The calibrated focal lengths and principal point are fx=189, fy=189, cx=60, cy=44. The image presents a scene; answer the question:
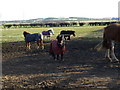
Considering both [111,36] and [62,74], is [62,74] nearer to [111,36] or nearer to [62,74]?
[62,74]

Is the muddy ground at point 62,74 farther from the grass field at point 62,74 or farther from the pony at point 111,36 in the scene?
the pony at point 111,36

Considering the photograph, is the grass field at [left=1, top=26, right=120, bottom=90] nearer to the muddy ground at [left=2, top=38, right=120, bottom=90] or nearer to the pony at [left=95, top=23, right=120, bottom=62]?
the muddy ground at [left=2, top=38, right=120, bottom=90]

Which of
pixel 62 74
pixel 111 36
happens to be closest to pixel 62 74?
pixel 62 74

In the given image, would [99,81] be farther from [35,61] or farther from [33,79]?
[35,61]

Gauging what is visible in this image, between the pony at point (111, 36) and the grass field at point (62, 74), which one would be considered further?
the pony at point (111, 36)

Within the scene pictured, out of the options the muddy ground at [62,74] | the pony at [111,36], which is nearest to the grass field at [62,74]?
the muddy ground at [62,74]

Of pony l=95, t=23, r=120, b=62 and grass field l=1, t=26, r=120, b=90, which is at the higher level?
pony l=95, t=23, r=120, b=62

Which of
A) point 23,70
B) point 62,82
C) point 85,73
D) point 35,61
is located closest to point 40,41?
point 35,61

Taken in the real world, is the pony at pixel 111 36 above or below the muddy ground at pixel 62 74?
above

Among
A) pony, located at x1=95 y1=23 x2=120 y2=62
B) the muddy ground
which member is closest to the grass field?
the muddy ground

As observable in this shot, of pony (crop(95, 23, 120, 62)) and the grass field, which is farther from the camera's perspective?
pony (crop(95, 23, 120, 62))

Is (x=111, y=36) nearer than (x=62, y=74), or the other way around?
(x=62, y=74)

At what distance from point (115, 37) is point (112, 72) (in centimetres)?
200

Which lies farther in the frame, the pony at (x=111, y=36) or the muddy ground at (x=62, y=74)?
the pony at (x=111, y=36)
